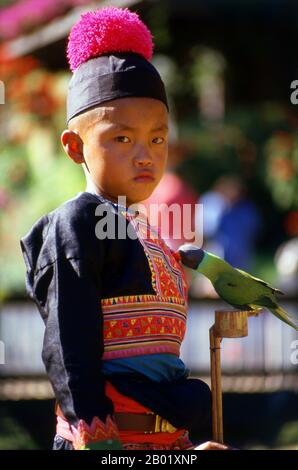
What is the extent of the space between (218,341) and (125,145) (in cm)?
58

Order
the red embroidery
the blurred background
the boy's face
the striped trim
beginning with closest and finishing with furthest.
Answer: the red embroidery < the striped trim < the boy's face < the blurred background

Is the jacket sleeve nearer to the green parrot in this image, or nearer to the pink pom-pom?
→ the green parrot

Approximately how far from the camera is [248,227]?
34.0ft

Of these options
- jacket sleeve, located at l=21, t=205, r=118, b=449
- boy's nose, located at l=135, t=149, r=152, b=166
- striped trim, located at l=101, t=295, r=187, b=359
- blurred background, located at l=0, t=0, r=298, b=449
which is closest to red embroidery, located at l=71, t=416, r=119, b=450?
jacket sleeve, located at l=21, t=205, r=118, b=449

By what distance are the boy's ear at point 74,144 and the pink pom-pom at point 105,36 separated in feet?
0.62

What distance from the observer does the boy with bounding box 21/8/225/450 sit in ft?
8.61

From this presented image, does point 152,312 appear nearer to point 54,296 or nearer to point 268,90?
point 54,296

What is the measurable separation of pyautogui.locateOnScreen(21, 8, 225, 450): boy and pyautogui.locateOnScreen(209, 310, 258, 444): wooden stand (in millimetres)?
29

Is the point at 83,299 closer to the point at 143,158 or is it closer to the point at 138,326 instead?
the point at 138,326

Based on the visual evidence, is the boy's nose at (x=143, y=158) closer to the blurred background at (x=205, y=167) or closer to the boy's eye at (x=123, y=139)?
the boy's eye at (x=123, y=139)

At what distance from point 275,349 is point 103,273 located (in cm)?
565

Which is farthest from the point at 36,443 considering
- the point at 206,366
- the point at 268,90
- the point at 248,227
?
the point at 268,90

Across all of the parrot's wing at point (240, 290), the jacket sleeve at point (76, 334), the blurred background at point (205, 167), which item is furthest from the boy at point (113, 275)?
the blurred background at point (205, 167)

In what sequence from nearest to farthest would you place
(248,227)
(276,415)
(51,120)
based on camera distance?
1. (276,415)
2. (248,227)
3. (51,120)
